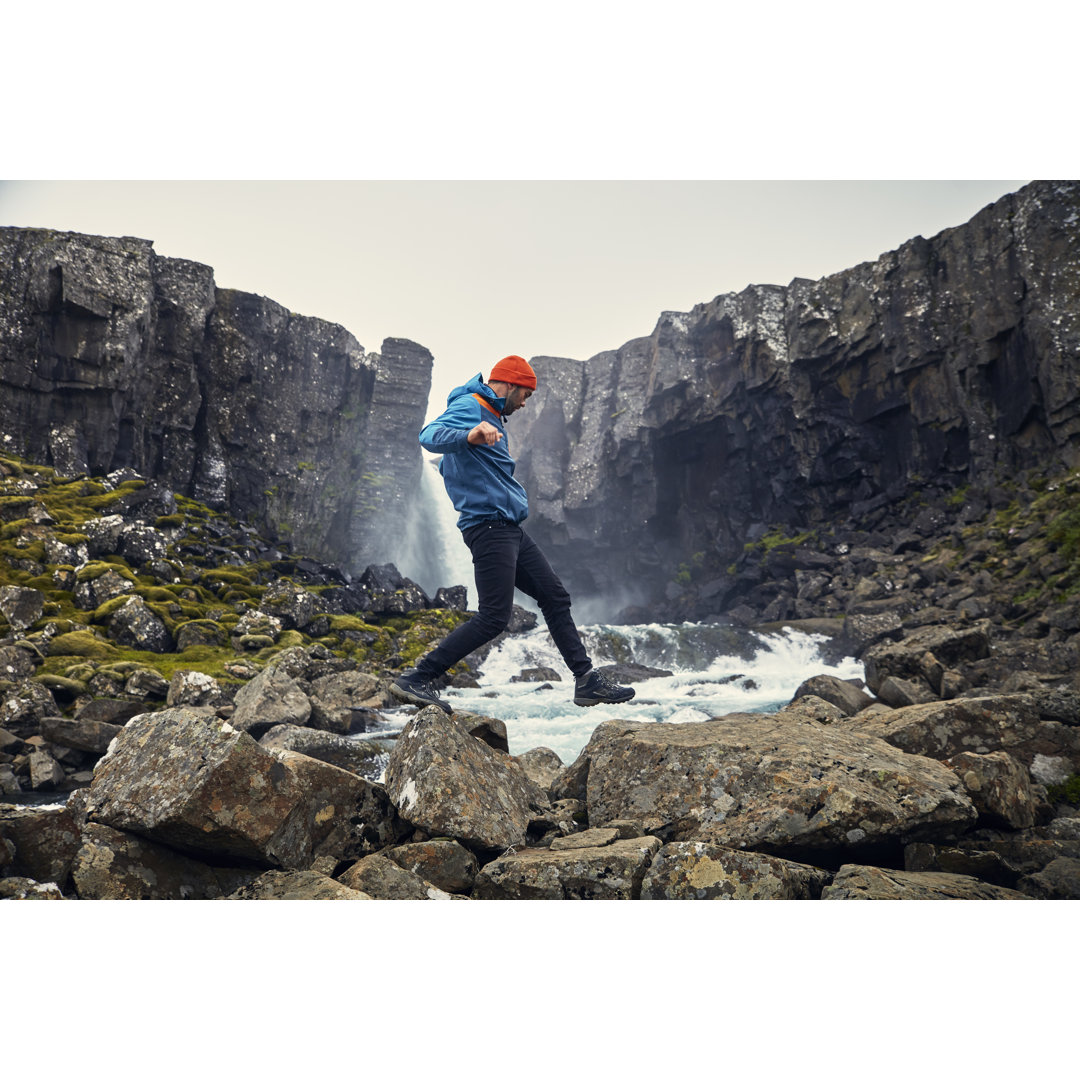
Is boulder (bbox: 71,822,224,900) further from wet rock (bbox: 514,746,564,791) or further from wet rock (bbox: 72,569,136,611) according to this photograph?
wet rock (bbox: 72,569,136,611)

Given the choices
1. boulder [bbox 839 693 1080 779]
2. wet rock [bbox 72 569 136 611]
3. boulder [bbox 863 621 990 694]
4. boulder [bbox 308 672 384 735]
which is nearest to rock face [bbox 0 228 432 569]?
wet rock [bbox 72 569 136 611]

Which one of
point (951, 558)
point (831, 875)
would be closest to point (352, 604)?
point (951, 558)

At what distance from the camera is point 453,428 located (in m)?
4.89

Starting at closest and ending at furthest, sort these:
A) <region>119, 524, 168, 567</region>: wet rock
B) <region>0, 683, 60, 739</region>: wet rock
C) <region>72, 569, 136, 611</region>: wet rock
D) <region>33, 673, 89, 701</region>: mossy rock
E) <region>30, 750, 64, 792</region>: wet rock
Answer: <region>30, 750, 64, 792</region>: wet rock < <region>0, 683, 60, 739</region>: wet rock < <region>33, 673, 89, 701</region>: mossy rock < <region>72, 569, 136, 611</region>: wet rock < <region>119, 524, 168, 567</region>: wet rock

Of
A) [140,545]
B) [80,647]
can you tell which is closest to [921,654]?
[80,647]

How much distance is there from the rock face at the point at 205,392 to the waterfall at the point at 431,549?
66.7 inches

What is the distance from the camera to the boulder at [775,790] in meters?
4.35

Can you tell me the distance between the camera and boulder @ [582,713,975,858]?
4348mm

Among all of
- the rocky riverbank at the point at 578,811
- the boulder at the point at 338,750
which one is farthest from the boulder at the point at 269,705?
the boulder at the point at 338,750

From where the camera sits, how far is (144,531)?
89.0 feet

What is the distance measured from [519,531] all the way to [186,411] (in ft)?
143

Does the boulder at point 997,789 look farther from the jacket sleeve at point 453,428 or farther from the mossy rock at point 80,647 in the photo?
the mossy rock at point 80,647

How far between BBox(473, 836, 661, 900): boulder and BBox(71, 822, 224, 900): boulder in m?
1.66

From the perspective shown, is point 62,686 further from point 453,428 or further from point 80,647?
point 453,428
